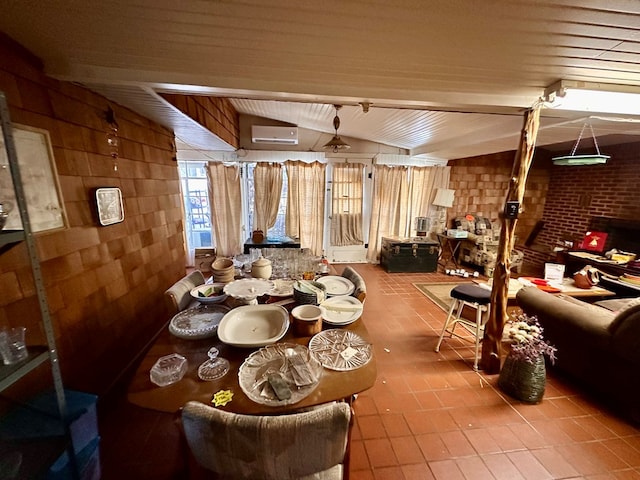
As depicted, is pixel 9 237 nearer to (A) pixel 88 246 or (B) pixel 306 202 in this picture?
(A) pixel 88 246

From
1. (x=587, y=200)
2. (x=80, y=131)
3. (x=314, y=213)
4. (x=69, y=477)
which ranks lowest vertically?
(x=69, y=477)

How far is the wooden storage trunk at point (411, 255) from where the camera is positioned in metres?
4.65

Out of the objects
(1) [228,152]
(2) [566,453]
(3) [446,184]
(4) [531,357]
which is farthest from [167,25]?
(3) [446,184]

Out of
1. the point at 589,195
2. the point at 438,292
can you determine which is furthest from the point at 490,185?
the point at 438,292

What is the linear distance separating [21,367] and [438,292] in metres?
4.08

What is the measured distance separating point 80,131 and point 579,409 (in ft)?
12.7

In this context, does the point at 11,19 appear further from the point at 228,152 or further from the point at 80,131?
the point at 228,152

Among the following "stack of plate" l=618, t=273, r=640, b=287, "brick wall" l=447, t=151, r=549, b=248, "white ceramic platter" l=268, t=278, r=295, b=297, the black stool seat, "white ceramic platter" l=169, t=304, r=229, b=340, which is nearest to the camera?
"white ceramic platter" l=169, t=304, r=229, b=340

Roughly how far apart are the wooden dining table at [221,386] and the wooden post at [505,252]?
4.92ft

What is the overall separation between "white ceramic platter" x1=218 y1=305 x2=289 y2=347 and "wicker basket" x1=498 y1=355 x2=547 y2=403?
1780mm

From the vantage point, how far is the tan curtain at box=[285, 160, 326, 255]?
4574 millimetres

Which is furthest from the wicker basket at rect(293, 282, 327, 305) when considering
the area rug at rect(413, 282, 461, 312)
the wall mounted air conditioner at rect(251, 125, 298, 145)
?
the wall mounted air conditioner at rect(251, 125, 298, 145)

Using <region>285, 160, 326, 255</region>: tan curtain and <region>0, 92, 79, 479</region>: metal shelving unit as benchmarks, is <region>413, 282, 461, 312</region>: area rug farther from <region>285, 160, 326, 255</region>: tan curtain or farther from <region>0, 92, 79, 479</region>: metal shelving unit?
<region>0, 92, 79, 479</region>: metal shelving unit

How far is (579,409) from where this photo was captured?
5.90 feet
